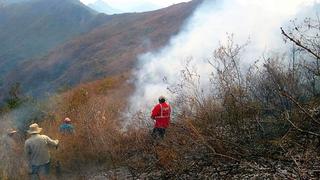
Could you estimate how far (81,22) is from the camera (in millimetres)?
73938

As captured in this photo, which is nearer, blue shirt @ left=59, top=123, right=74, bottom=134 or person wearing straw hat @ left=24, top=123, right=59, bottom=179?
person wearing straw hat @ left=24, top=123, right=59, bottom=179

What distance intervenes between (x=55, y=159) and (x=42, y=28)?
67.9 m

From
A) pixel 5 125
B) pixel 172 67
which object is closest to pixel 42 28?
pixel 172 67

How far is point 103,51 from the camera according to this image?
2009 inches

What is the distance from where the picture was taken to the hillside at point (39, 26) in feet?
222

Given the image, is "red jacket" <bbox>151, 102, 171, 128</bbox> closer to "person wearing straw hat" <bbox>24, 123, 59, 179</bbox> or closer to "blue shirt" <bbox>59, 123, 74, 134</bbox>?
"blue shirt" <bbox>59, 123, 74, 134</bbox>

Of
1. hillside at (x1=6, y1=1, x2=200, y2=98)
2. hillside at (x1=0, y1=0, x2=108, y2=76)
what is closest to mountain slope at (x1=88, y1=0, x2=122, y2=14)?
hillside at (x1=0, y1=0, x2=108, y2=76)

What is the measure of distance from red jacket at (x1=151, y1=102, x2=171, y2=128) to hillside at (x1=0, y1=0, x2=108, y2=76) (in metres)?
54.7

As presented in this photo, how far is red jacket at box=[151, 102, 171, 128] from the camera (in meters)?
9.65

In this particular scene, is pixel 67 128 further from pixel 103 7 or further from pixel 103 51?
pixel 103 7

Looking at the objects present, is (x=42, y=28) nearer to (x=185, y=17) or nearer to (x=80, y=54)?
(x=80, y=54)

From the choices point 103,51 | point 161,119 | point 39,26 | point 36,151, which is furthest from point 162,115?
point 39,26

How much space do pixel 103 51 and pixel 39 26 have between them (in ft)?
93.6

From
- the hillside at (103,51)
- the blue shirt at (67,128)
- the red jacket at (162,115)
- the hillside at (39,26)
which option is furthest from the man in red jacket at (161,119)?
the hillside at (39,26)
